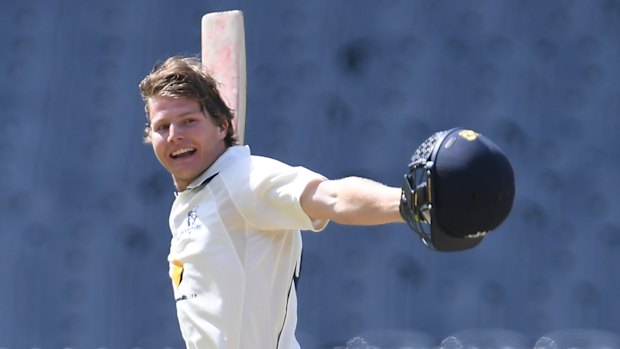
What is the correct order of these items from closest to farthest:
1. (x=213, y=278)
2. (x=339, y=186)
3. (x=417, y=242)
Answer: (x=339, y=186) → (x=213, y=278) → (x=417, y=242)

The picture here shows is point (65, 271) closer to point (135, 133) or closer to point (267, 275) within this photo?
point (135, 133)

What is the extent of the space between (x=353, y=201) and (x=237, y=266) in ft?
1.53

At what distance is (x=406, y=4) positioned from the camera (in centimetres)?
534

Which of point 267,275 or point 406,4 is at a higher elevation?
point 406,4

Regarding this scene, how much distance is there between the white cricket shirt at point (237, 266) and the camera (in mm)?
2893

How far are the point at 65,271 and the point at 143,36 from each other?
1009 mm

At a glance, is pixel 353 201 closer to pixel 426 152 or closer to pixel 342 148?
pixel 426 152

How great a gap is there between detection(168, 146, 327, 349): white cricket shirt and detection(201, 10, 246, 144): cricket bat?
75 cm

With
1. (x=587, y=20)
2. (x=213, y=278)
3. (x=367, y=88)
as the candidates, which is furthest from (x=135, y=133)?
(x=213, y=278)

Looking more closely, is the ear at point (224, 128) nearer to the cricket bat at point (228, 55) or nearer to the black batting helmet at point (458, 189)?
the cricket bat at point (228, 55)

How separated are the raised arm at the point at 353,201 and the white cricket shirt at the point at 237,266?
0.57 ft

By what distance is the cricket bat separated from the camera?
3.73 meters

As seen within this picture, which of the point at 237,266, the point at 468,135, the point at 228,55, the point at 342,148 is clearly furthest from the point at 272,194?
the point at 342,148

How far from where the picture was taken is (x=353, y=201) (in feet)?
8.30
